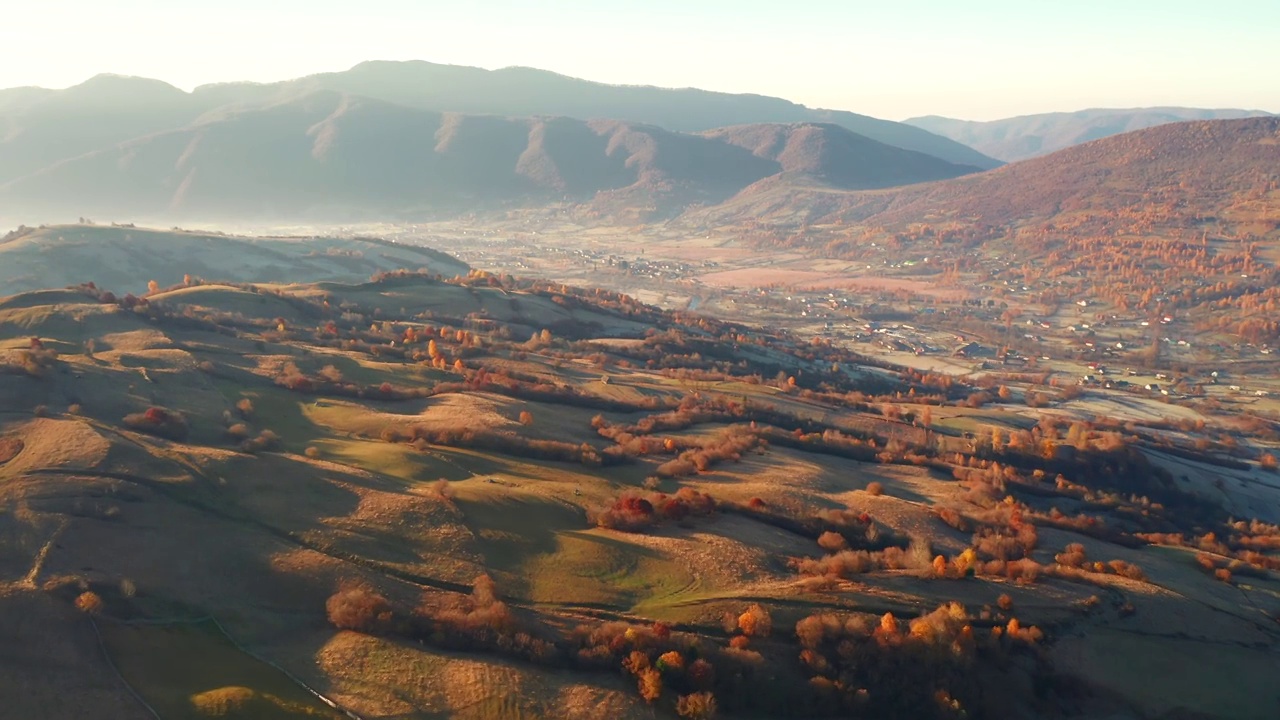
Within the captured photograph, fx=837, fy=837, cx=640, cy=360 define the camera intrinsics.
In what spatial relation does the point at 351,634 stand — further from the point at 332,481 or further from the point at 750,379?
the point at 750,379

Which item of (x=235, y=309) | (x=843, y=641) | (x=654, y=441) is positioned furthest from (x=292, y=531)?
(x=235, y=309)

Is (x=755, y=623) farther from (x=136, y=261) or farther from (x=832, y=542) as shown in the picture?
(x=136, y=261)

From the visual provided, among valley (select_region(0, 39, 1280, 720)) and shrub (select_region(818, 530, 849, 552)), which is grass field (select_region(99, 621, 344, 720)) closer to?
valley (select_region(0, 39, 1280, 720))

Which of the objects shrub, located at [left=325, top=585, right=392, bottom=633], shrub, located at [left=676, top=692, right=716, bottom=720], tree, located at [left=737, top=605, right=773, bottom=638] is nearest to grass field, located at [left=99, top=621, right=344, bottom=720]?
shrub, located at [left=325, top=585, right=392, bottom=633]

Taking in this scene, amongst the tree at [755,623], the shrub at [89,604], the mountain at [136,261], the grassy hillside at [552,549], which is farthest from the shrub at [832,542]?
the mountain at [136,261]

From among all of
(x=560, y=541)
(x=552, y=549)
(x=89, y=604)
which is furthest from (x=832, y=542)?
(x=89, y=604)

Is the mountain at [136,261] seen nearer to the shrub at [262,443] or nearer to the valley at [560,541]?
the valley at [560,541]
